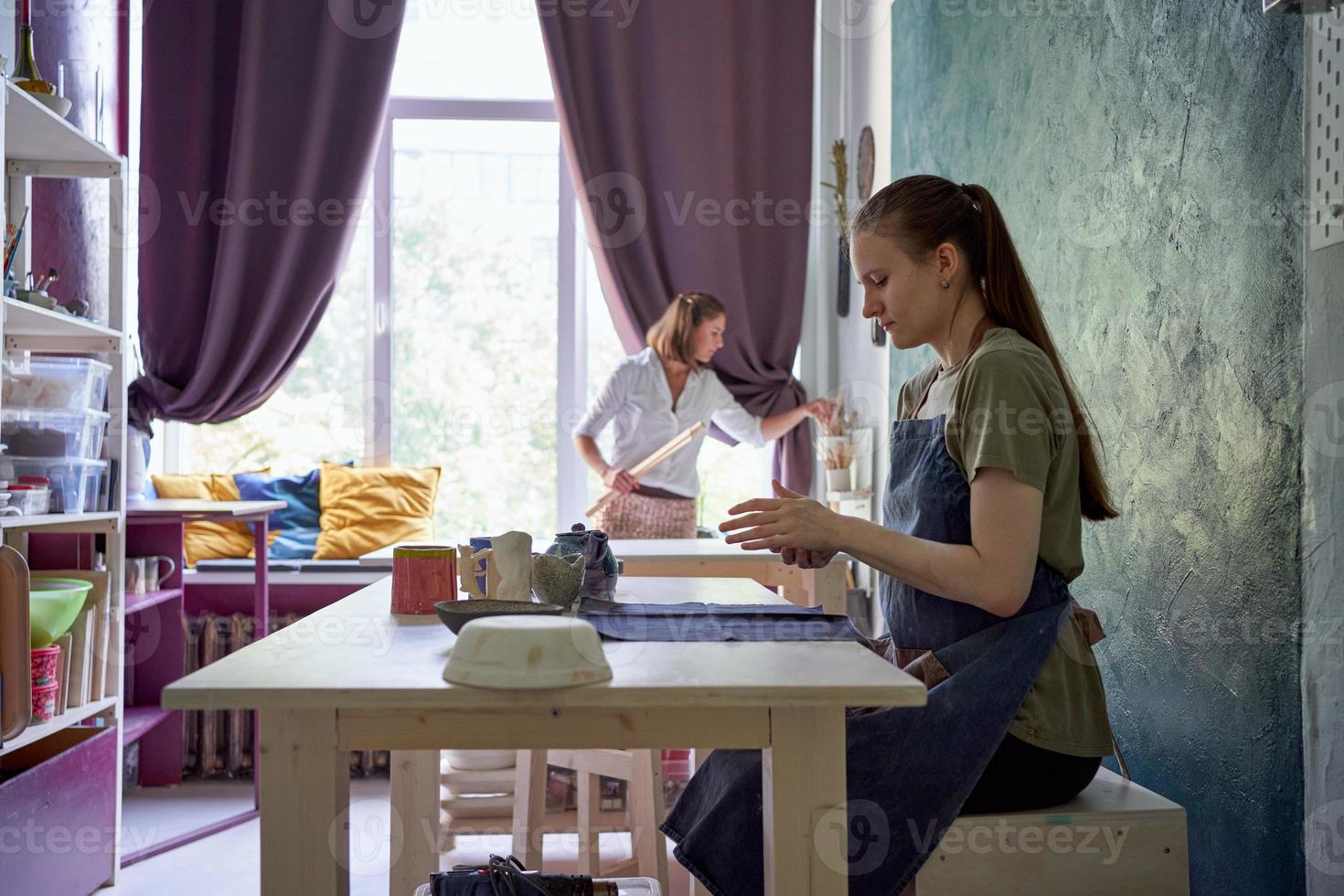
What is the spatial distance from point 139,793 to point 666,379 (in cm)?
226

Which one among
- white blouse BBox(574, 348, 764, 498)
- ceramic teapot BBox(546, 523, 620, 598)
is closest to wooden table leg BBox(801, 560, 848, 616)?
ceramic teapot BBox(546, 523, 620, 598)

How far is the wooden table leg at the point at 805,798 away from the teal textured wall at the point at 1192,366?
737mm

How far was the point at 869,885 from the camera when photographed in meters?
1.36

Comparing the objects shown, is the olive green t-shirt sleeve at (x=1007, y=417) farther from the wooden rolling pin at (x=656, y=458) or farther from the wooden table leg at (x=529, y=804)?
the wooden rolling pin at (x=656, y=458)

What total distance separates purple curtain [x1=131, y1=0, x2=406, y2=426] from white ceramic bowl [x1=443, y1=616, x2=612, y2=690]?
3.62 metres

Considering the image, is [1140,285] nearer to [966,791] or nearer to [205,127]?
[966,791]

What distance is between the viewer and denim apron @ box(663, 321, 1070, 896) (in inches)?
54.0

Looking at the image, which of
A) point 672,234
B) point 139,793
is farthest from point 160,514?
point 672,234

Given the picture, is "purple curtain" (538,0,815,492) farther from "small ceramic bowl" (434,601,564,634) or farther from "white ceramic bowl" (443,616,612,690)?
"white ceramic bowl" (443,616,612,690)

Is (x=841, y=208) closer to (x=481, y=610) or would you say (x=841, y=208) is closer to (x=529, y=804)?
(x=529, y=804)

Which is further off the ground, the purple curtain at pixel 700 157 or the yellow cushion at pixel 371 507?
the purple curtain at pixel 700 157

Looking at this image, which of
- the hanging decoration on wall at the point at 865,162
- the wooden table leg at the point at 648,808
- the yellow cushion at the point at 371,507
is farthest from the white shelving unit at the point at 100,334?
the hanging decoration on wall at the point at 865,162

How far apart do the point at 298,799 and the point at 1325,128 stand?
1.49 meters

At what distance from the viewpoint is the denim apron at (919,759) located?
1.37 meters
